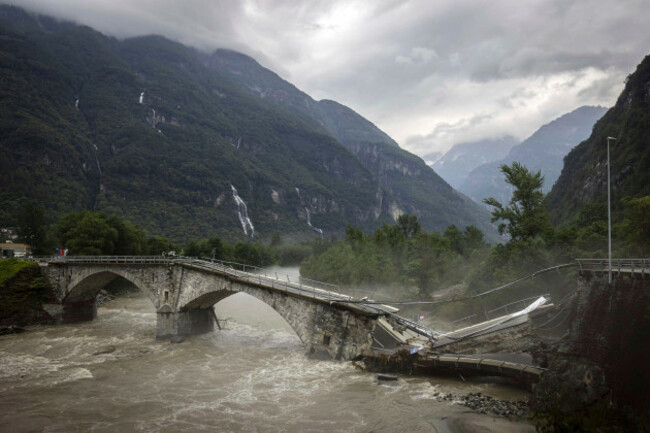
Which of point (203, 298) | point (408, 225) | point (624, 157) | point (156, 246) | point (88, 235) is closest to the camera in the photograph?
point (203, 298)

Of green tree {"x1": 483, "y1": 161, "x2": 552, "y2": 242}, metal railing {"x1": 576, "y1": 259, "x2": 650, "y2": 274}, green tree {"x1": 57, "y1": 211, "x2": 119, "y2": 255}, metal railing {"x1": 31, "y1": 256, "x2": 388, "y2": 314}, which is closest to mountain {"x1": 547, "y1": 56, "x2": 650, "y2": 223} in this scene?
green tree {"x1": 483, "y1": 161, "x2": 552, "y2": 242}

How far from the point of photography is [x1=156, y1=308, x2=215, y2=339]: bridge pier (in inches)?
1447

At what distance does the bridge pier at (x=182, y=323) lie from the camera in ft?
121

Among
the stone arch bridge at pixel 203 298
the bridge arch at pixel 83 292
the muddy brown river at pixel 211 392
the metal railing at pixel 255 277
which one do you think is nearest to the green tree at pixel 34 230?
the stone arch bridge at pixel 203 298

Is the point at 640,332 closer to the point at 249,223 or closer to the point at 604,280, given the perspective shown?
the point at 604,280

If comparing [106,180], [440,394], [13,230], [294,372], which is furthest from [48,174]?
[440,394]

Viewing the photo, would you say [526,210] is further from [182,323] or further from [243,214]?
[243,214]

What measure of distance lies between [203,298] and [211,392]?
15.2 metres

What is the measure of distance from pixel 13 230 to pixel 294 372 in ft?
346

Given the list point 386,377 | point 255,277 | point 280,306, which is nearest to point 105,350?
point 255,277

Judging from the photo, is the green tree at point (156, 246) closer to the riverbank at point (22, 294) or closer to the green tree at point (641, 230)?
the riverbank at point (22, 294)

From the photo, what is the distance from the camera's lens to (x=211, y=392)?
23.1 m

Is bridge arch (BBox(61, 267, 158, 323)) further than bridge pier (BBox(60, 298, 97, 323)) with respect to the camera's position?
No

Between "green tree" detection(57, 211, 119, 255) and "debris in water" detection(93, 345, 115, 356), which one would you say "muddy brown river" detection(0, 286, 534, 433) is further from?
"green tree" detection(57, 211, 119, 255)
